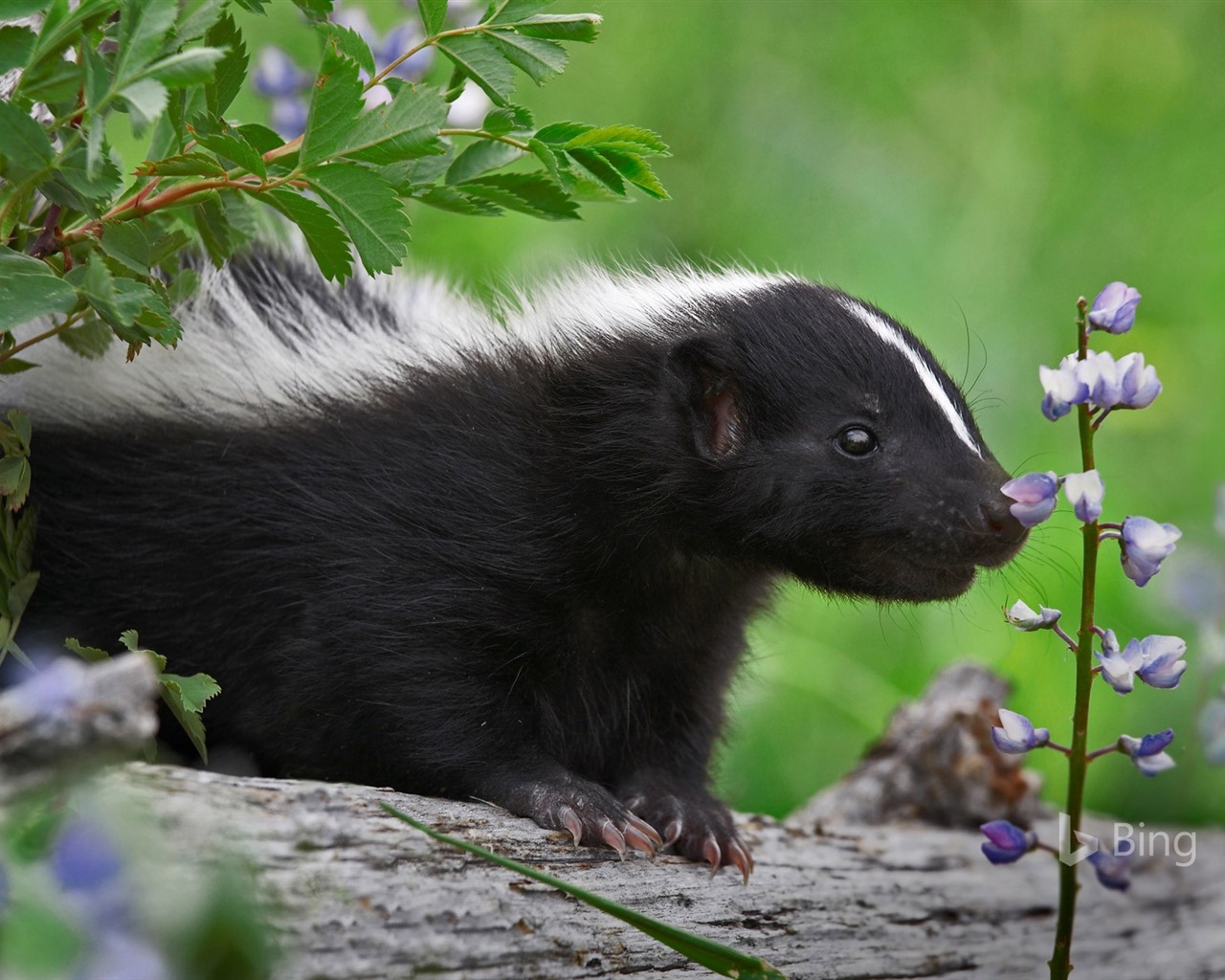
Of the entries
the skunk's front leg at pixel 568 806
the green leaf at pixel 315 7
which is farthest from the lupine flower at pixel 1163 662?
the green leaf at pixel 315 7

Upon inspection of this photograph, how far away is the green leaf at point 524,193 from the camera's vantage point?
2707 millimetres

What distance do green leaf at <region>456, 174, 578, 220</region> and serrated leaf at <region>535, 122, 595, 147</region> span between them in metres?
0.16

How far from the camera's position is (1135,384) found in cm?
241

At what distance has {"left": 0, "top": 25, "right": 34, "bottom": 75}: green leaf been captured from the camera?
2.17m

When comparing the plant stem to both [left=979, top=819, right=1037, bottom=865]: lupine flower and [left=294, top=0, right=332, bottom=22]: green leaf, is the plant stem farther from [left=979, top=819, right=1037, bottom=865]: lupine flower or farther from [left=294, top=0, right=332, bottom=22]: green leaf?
[left=294, top=0, right=332, bottom=22]: green leaf

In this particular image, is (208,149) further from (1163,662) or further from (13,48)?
(1163,662)

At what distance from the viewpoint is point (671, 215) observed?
6.32 metres

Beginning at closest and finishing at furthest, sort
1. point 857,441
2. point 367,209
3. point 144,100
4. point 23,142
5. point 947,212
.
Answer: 1. point 144,100
2. point 23,142
3. point 367,209
4. point 857,441
5. point 947,212

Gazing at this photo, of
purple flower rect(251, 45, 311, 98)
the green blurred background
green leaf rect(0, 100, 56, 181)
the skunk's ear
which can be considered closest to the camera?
green leaf rect(0, 100, 56, 181)

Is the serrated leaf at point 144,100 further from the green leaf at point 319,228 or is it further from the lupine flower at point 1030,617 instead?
the lupine flower at point 1030,617

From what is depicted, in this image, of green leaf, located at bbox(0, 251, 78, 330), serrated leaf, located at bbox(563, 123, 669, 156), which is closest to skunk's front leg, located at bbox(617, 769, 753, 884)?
serrated leaf, located at bbox(563, 123, 669, 156)

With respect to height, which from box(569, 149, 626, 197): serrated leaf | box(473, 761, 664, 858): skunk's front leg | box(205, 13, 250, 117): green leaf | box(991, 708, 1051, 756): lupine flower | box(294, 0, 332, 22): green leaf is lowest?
box(473, 761, 664, 858): skunk's front leg

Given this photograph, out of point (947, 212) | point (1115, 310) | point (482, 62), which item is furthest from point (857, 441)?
point (947, 212)

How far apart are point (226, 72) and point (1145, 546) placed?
166 centimetres
